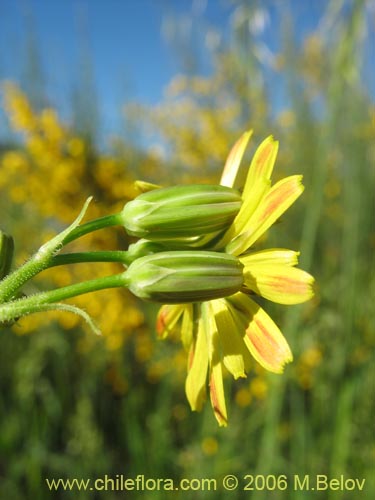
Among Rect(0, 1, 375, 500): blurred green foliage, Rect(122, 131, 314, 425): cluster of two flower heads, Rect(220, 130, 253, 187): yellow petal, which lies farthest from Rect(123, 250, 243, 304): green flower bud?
Rect(0, 1, 375, 500): blurred green foliage

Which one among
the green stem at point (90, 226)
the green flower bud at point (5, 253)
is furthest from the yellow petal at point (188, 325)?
the green flower bud at point (5, 253)

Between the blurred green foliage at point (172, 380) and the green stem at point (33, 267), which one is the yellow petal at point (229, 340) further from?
the blurred green foliage at point (172, 380)

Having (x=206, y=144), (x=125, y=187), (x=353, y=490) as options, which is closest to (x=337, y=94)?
(x=125, y=187)

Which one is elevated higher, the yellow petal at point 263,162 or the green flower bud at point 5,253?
the yellow petal at point 263,162

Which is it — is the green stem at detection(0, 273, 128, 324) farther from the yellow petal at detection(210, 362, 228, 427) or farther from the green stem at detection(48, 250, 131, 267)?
the yellow petal at detection(210, 362, 228, 427)

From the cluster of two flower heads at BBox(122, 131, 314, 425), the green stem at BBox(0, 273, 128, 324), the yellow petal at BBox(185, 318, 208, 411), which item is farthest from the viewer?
the yellow petal at BBox(185, 318, 208, 411)
